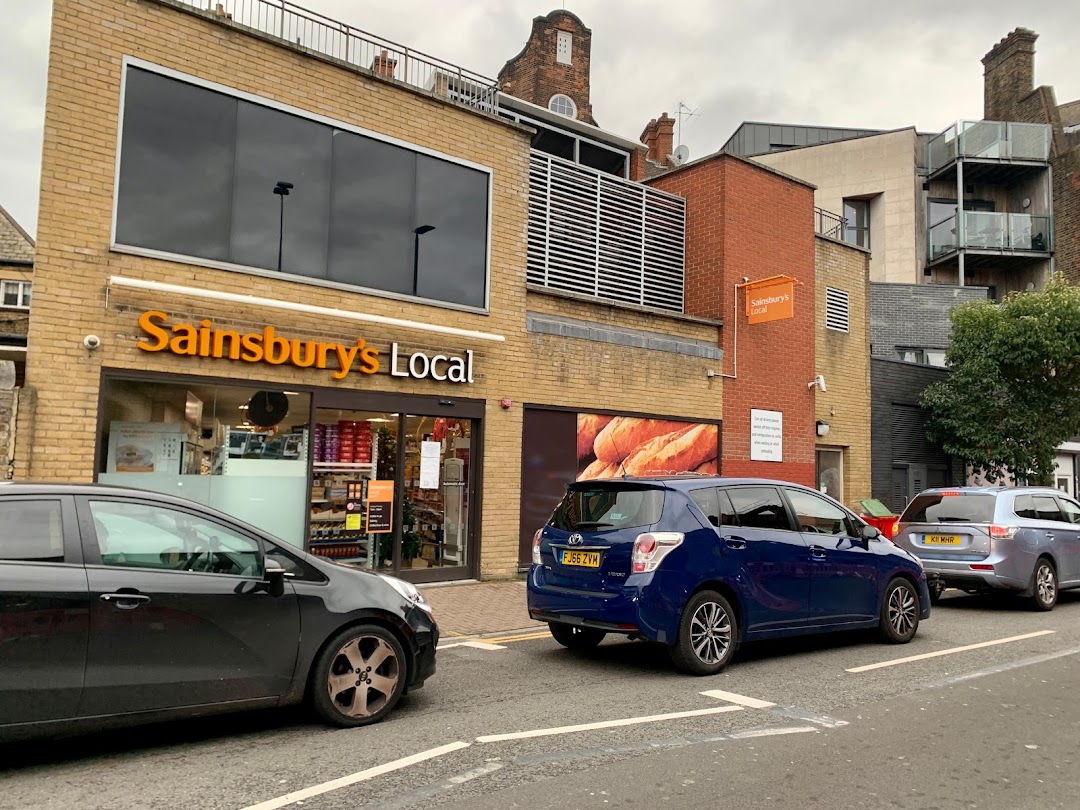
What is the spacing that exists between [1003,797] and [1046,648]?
4.79 meters

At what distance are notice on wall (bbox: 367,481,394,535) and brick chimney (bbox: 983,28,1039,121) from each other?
1222 inches

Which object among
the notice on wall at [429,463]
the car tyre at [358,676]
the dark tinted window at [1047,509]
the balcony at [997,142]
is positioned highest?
the balcony at [997,142]

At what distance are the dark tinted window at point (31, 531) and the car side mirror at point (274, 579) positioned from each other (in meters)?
1.10

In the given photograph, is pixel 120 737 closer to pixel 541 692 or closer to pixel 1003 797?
pixel 541 692

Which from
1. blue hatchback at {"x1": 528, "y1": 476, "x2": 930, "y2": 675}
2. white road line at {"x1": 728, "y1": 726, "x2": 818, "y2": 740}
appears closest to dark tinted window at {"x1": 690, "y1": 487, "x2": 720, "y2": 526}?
blue hatchback at {"x1": 528, "y1": 476, "x2": 930, "y2": 675}

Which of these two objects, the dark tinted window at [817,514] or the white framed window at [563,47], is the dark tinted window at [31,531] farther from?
the white framed window at [563,47]

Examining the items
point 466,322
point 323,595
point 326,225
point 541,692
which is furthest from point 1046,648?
point 326,225

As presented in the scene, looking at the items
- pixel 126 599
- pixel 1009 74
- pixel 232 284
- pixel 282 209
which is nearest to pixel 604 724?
pixel 126 599

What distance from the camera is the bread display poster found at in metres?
13.7

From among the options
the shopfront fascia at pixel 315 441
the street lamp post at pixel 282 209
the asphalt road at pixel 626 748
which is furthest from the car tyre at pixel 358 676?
the street lamp post at pixel 282 209

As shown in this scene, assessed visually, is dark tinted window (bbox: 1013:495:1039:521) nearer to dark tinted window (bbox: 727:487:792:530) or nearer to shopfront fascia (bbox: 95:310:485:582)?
dark tinted window (bbox: 727:487:792:530)

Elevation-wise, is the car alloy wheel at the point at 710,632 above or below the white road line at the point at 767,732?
above

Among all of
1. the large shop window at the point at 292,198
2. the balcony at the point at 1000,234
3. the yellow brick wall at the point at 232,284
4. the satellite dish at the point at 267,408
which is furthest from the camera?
the balcony at the point at 1000,234

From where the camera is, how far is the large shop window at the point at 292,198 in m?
A: 9.86
